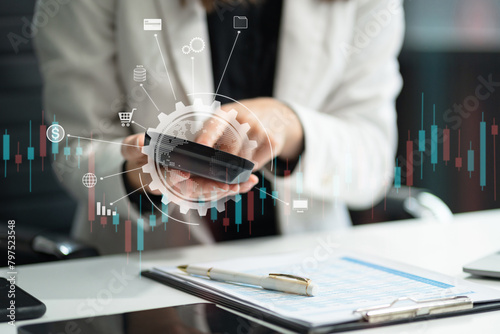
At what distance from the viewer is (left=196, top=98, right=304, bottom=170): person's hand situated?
604mm

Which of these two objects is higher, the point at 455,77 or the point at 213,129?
the point at 455,77

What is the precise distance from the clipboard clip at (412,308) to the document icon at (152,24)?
18.1 inches

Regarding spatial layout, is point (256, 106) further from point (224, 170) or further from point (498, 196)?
point (498, 196)

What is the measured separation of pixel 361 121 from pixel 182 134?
35 cm

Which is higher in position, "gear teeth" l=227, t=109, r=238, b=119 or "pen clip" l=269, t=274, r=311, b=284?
"gear teeth" l=227, t=109, r=238, b=119

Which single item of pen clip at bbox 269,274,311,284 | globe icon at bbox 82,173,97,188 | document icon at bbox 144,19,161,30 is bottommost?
pen clip at bbox 269,274,311,284

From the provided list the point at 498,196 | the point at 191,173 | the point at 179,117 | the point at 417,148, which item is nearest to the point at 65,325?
the point at 191,173

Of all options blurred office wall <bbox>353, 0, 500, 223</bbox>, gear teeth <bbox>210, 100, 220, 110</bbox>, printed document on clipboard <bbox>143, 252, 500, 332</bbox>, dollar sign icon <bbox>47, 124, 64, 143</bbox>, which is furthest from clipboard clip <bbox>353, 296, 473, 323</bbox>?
blurred office wall <bbox>353, 0, 500, 223</bbox>

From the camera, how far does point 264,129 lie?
669 mm

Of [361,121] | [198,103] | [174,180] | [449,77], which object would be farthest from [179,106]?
[449,77]

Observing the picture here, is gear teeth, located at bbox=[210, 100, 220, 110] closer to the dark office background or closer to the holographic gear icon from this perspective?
the holographic gear icon

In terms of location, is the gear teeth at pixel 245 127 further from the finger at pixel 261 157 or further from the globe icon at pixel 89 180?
the globe icon at pixel 89 180

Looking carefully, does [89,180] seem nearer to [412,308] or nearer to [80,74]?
[80,74]

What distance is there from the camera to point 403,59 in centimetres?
110
